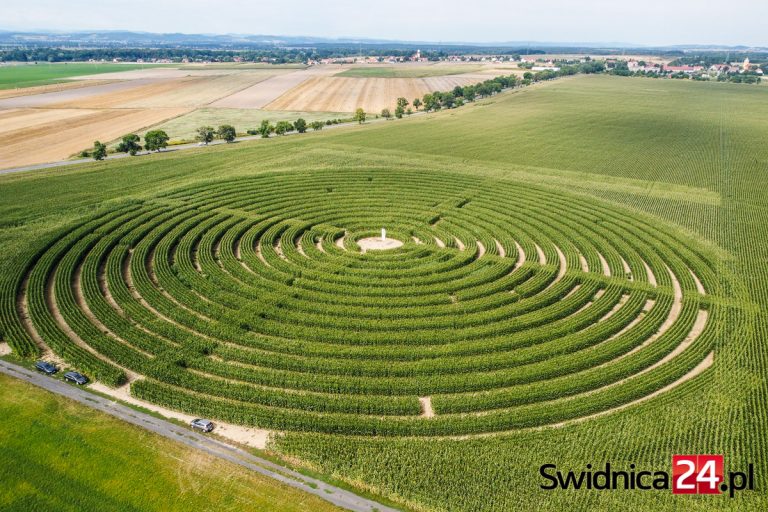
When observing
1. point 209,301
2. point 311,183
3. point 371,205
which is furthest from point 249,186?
point 209,301

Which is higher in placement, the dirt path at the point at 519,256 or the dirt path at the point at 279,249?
the dirt path at the point at 279,249

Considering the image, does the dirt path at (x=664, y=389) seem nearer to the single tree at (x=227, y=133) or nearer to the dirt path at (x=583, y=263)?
the dirt path at (x=583, y=263)

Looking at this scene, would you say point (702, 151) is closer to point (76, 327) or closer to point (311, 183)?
point (311, 183)

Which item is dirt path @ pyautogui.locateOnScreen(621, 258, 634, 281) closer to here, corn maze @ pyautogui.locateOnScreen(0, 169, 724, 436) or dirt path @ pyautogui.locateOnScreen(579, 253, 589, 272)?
corn maze @ pyautogui.locateOnScreen(0, 169, 724, 436)

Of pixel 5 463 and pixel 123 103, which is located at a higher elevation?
pixel 123 103

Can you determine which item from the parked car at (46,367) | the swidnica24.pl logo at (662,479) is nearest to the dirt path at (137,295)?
the parked car at (46,367)

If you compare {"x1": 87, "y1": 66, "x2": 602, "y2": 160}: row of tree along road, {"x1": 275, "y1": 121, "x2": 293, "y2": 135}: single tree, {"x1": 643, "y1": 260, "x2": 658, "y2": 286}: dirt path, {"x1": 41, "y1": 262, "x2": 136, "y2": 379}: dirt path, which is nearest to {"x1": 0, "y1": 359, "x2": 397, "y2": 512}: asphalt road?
{"x1": 41, "y1": 262, "x2": 136, "y2": 379}: dirt path
